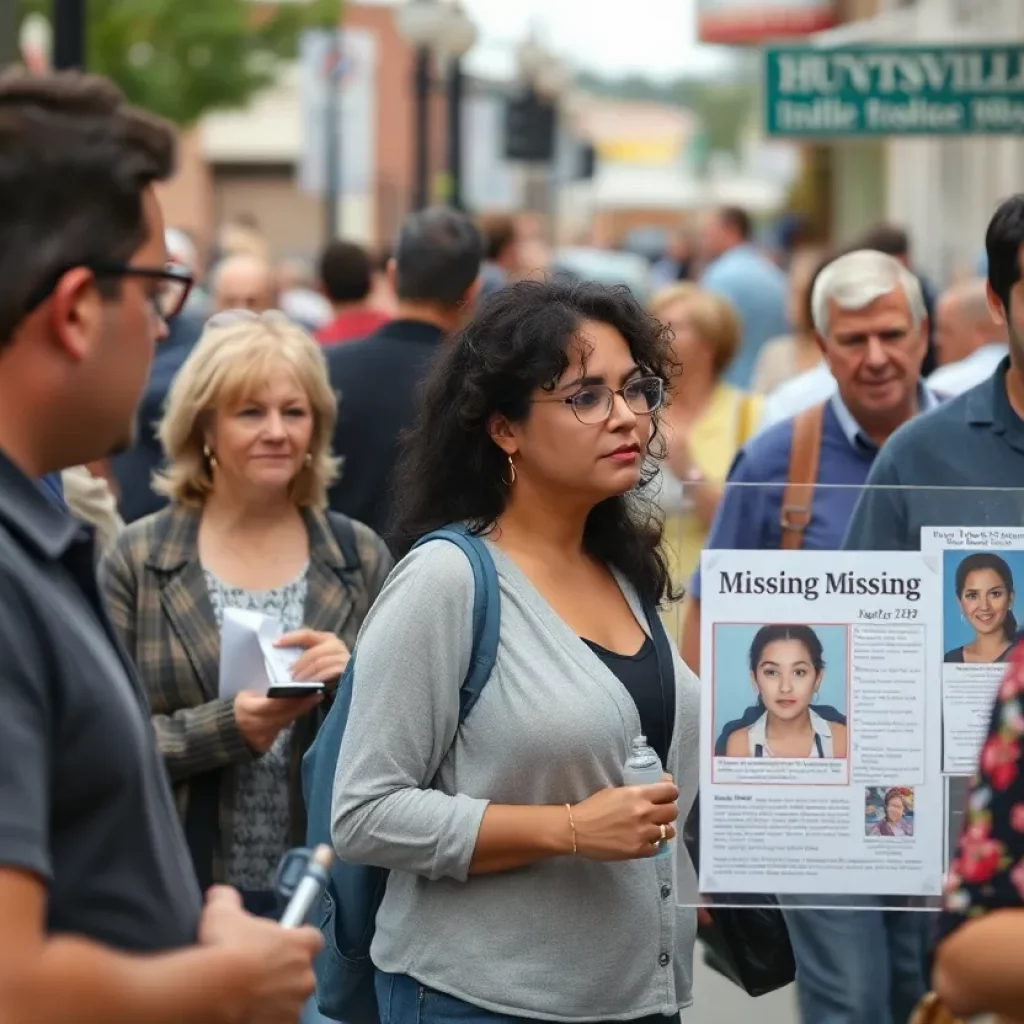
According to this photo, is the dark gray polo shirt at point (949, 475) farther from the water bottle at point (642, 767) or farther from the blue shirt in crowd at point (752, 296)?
the blue shirt in crowd at point (752, 296)

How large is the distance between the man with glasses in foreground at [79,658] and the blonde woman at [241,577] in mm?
2426

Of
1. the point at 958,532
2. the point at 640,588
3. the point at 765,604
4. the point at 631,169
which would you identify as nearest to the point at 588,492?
the point at 640,588

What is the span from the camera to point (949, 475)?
4.69 meters

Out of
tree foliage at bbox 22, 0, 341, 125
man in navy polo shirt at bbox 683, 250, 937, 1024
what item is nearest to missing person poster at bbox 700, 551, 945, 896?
man in navy polo shirt at bbox 683, 250, 937, 1024

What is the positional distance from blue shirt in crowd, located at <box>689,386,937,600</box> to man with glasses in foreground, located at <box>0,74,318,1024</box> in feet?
7.42

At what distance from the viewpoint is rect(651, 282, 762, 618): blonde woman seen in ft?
27.7

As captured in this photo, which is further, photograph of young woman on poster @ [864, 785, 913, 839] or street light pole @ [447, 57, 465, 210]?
street light pole @ [447, 57, 465, 210]

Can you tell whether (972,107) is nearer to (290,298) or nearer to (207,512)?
(207,512)

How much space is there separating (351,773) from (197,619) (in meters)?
1.48

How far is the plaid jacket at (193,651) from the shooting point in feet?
16.0

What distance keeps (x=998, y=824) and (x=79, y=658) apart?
3.18 ft

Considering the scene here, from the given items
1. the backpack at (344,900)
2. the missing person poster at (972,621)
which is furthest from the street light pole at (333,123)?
the backpack at (344,900)

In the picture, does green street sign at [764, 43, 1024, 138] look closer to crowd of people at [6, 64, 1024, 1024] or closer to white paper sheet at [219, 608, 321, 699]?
crowd of people at [6, 64, 1024, 1024]

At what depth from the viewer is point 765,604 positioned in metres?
4.26
